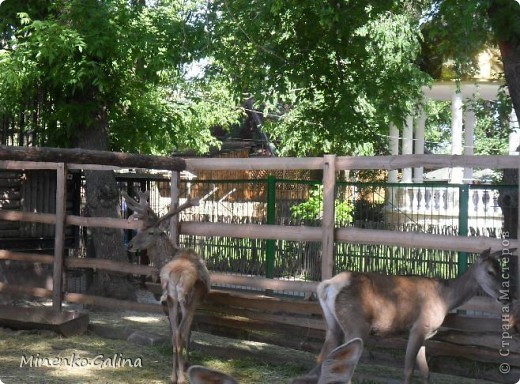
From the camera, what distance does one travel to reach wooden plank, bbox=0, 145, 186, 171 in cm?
735

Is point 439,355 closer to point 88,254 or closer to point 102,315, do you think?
point 102,315

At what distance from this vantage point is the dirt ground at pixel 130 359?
7.21 meters

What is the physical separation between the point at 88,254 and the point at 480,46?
262 inches

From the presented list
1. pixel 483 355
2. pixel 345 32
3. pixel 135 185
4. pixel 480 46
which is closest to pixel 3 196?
pixel 135 185

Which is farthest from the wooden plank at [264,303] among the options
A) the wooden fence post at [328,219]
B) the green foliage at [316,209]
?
the green foliage at [316,209]

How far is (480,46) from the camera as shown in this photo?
9.07 metres

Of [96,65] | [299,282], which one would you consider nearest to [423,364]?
[299,282]

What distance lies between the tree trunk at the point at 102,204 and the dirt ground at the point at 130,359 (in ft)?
8.61

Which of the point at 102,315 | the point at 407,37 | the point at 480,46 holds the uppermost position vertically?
the point at 407,37

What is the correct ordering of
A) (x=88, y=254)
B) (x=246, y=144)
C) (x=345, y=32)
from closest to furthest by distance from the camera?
(x=345, y=32) → (x=88, y=254) → (x=246, y=144)

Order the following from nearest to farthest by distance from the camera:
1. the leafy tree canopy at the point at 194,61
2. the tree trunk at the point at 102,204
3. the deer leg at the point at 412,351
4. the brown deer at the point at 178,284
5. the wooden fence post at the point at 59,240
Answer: the deer leg at the point at 412,351, the brown deer at the point at 178,284, the wooden fence post at the point at 59,240, the leafy tree canopy at the point at 194,61, the tree trunk at the point at 102,204

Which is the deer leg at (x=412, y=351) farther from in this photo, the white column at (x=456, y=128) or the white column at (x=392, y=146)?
the white column at (x=392, y=146)

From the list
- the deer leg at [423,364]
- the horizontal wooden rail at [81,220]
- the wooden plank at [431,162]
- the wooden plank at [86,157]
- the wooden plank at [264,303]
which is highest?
the wooden plank at [86,157]

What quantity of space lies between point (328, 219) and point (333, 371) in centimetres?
453
